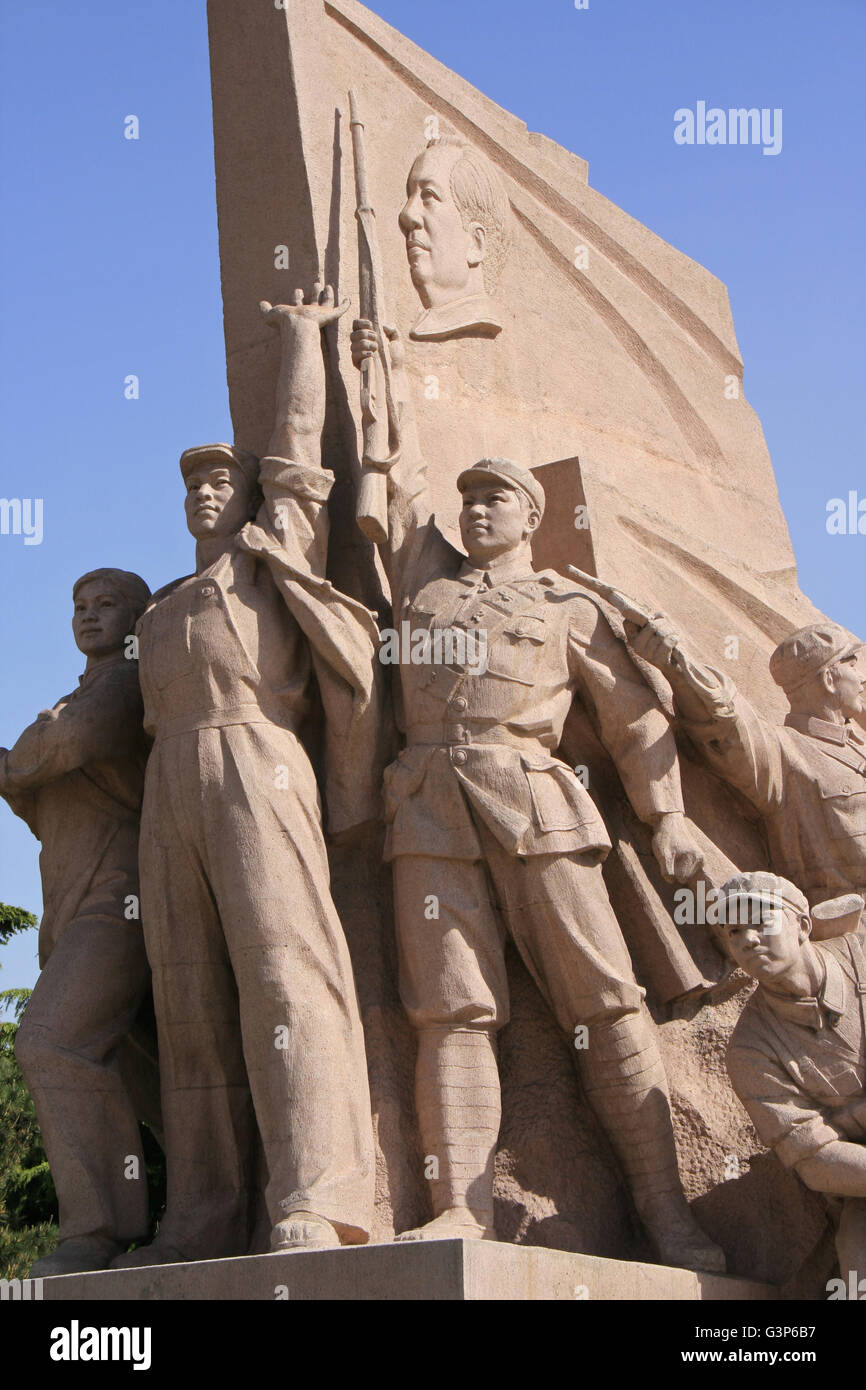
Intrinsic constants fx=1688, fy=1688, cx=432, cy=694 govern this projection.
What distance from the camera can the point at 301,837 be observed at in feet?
17.9

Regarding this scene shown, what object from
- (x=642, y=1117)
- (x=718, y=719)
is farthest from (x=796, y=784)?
(x=642, y=1117)

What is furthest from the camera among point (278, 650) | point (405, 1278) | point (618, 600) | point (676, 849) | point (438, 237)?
point (438, 237)

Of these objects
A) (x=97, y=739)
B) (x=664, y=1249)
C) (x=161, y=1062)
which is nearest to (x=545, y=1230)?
(x=664, y=1249)

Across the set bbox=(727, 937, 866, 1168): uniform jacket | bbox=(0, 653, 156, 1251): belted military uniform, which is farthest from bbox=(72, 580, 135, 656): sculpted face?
bbox=(727, 937, 866, 1168): uniform jacket

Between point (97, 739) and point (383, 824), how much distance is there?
108cm

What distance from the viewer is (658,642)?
571 centimetres

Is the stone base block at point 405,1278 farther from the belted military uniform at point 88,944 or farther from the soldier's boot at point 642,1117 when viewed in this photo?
the belted military uniform at point 88,944

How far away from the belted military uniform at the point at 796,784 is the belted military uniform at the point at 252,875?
1.23 metres

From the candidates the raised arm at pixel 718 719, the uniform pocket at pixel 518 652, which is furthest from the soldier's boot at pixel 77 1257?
the raised arm at pixel 718 719

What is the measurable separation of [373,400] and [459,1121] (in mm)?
2520

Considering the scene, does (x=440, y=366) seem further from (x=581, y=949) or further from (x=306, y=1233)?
(x=306, y=1233)

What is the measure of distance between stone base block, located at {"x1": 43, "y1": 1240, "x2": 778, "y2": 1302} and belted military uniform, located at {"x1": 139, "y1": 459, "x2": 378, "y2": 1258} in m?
0.34

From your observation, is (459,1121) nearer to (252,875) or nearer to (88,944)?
(252,875)

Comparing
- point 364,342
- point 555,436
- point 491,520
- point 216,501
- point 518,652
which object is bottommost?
point 518,652
